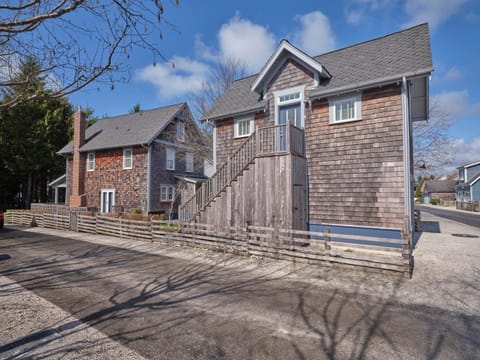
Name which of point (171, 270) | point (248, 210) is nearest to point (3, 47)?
point (171, 270)

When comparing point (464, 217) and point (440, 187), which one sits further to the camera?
point (440, 187)

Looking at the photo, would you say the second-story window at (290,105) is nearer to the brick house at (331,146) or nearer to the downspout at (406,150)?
the brick house at (331,146)

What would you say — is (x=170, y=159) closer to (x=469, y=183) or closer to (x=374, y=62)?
(x=374, y=62)

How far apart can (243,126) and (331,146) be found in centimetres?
427

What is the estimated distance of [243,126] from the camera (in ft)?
41.9

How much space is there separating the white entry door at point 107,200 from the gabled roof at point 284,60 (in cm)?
1504

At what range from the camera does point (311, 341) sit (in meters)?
3.80

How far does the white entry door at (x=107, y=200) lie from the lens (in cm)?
2141

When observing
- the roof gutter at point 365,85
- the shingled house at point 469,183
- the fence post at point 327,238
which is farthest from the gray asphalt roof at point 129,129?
the shingled house at point 469,183

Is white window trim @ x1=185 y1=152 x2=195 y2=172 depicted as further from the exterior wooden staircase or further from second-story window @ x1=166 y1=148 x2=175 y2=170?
the exterior wooden staircase

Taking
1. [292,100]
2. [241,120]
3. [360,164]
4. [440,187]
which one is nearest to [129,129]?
[241,120]

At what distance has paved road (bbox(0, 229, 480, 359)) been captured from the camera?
3.62 meters

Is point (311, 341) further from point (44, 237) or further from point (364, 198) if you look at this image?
point (44, 237)

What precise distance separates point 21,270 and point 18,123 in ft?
88.4
